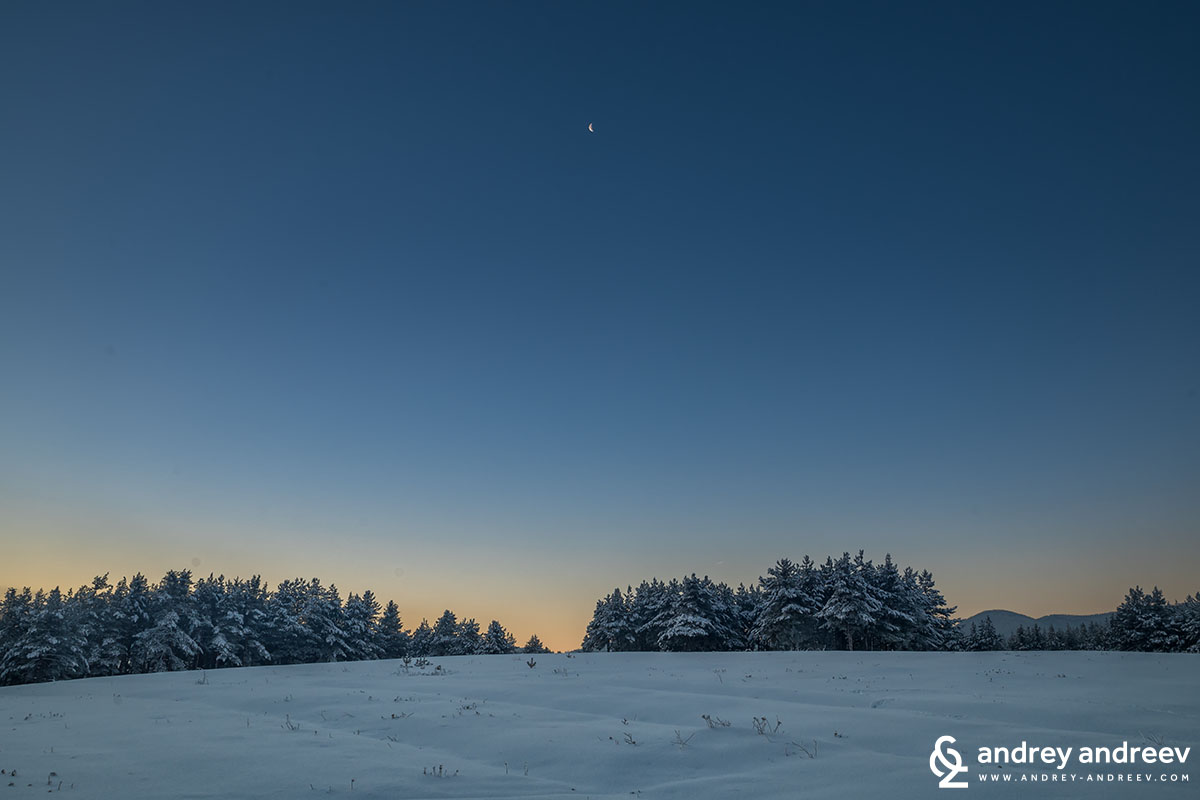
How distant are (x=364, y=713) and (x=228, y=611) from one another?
5191 centimetres

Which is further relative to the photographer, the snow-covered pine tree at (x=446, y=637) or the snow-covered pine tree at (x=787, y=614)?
the snow-covered pine tree at (x=446, y=637)

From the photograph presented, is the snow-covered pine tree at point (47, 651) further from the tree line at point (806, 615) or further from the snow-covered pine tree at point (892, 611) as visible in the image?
the snow-covered pine tree at point (892, 611)

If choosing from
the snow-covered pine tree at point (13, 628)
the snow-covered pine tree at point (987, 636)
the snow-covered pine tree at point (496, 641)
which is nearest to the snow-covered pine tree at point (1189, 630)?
the snow-covered pine tree at point (987, 636)

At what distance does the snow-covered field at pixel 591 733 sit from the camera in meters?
→ 8.15

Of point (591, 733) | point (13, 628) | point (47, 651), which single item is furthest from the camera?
point (13, 628)

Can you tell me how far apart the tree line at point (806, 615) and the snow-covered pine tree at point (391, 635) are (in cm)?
2668

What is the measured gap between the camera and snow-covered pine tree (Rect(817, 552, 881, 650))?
159ft

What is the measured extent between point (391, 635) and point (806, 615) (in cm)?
5219

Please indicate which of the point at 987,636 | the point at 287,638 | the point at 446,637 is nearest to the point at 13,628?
the point at 287,638

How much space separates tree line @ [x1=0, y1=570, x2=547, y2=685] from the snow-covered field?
102 ft

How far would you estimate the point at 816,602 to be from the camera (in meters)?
53.9

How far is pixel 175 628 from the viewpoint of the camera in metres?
49.3

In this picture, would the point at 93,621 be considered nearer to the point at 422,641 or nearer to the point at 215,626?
the point at 215,626

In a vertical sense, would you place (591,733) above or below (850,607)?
above
